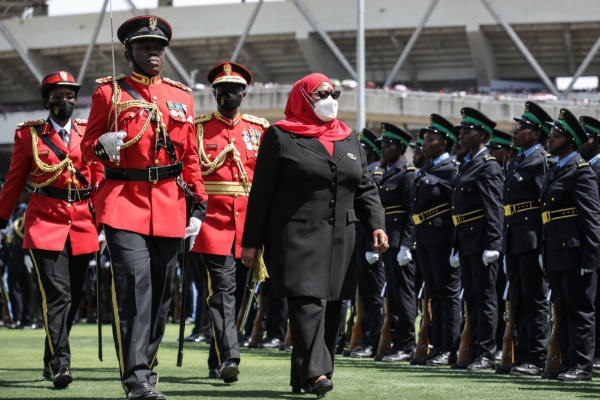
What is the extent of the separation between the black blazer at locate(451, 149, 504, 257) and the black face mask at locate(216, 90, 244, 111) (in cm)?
240

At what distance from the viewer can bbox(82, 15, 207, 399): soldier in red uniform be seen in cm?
743

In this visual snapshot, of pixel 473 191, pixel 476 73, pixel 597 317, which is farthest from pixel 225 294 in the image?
pixel 476 73

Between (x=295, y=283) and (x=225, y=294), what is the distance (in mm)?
1806

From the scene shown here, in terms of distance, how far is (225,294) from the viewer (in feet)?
30.8

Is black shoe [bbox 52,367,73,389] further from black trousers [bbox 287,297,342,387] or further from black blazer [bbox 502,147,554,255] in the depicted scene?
black blazer [bbox 502,147,554,255]

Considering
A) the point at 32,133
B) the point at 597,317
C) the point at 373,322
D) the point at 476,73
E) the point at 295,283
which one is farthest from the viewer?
the point at 476,73

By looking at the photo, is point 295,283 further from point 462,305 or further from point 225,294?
point 462,305

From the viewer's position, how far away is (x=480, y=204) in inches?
432

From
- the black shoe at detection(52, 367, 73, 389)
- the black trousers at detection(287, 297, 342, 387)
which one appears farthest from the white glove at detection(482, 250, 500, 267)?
the black shoe at detection(52, 367, 73, 389)

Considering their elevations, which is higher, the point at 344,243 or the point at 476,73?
the point at 476,73

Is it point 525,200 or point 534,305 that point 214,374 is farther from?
point 525,200

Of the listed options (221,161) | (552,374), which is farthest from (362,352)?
(221,161)

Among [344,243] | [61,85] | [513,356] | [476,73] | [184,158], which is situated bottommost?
[513,356]

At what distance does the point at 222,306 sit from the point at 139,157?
2.00 m
